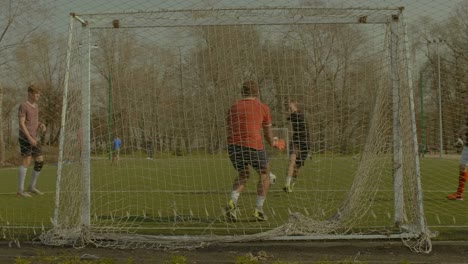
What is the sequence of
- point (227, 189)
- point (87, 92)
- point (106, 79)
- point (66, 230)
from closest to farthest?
point (66, 230)
point (87, 92)
point (106, 79)
point (227, 189)

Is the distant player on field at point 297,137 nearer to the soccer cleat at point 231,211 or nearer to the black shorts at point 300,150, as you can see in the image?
the black shorts at point 300,150

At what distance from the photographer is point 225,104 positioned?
724 centimetres

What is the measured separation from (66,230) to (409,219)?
3972 millimetres

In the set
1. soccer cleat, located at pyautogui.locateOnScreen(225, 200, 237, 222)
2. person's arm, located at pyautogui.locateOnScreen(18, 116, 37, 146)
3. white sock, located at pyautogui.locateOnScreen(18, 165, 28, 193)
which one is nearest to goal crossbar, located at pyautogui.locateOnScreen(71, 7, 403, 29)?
soccer cleat, located at pyautogui.locateOnScreen(225, 200, 237, 222)

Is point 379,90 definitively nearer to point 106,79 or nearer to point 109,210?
point 106,79

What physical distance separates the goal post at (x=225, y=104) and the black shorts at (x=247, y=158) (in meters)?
0.34

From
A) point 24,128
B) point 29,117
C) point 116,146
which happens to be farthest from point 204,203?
point 29,117

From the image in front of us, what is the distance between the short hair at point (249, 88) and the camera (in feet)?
23.1

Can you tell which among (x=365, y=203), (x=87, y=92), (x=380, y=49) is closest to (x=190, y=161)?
(x=87, y=92)

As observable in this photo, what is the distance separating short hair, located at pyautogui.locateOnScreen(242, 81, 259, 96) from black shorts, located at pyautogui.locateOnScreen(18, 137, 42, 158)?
467 centimetres

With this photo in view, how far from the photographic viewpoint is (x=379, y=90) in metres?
6.71

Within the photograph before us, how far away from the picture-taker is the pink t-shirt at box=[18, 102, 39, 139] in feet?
31.3

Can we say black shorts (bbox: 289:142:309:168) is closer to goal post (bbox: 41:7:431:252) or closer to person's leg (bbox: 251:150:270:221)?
goal post (bbox: 41:7:431:252)

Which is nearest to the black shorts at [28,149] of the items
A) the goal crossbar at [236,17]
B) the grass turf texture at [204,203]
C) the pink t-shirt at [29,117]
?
the pink t-shirt at [29,117]
